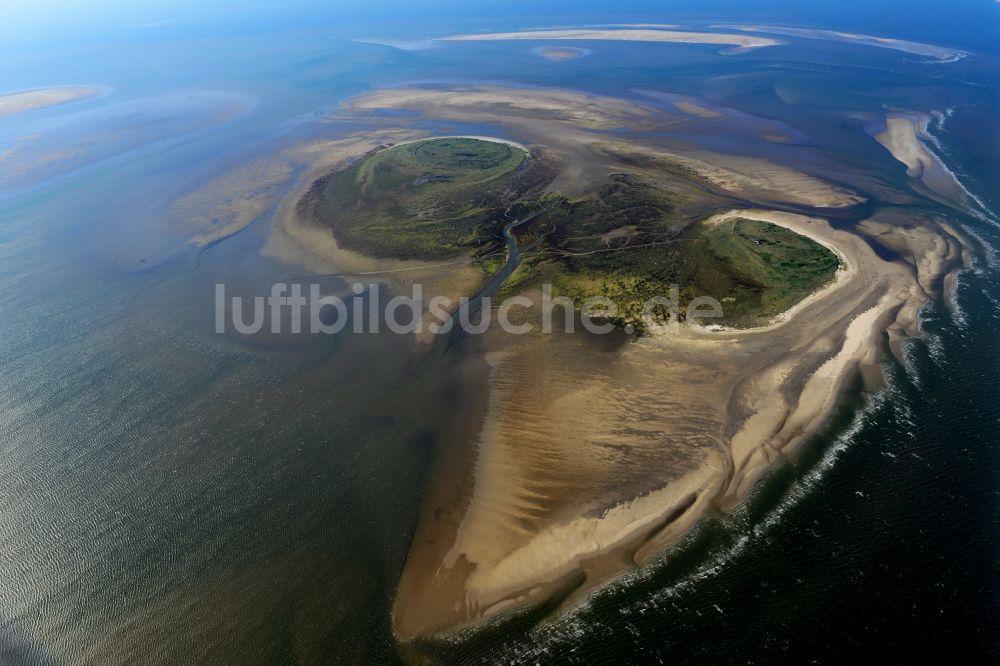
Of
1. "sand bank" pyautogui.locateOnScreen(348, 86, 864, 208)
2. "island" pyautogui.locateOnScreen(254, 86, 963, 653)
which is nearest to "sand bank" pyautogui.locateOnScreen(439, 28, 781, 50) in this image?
"sand bank" pyautogui.locateOnScreen(348, 86, 864, 208)

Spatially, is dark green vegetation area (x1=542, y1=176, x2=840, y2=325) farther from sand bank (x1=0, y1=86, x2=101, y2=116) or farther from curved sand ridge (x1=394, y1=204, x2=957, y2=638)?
sand bank (x1=0, y1=86, x2=101, y2=116)

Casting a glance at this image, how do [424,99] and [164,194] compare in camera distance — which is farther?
[424,99]

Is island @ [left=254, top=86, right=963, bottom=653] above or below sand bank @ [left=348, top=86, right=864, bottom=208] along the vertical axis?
→ below

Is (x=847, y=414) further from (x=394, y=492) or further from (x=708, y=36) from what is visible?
(x=708, y=36)

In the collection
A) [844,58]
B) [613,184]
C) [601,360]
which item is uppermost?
[844,58]

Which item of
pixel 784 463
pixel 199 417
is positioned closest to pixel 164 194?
pixel 199 417

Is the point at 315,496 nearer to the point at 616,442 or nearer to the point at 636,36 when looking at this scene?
the point at 616,442
